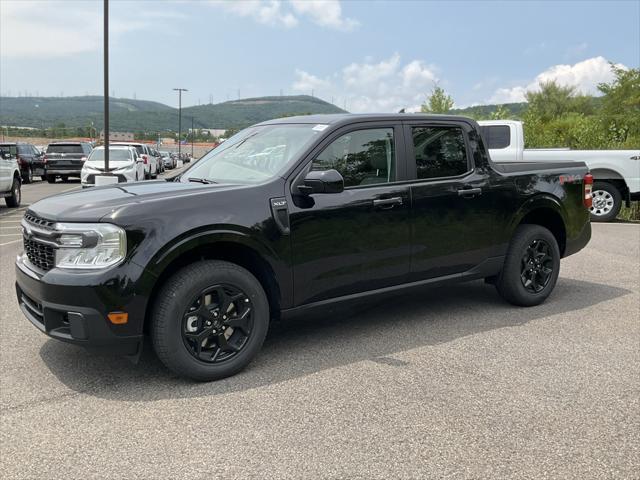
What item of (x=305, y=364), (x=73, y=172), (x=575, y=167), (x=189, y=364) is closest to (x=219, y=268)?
(x=189, y=364)

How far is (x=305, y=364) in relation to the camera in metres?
4.34

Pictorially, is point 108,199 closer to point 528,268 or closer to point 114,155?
point 528,268

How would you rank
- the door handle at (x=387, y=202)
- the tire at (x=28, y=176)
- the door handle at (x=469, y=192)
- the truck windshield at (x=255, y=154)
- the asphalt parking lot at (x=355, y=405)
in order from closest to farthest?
the asphalt parking lot at (x=355, y=405)
the truck windshield at (x=255, y=154)
the door handle at (x=387, y=202)
the door handle at (x=469, y=192)
the tire at (x=28, y=176)

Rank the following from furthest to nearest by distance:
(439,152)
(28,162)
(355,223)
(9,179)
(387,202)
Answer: (28,162) < (9,179) < (439,152) < (387,202) < (355,223)

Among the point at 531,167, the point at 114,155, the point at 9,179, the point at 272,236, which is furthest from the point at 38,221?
the point at 114,155

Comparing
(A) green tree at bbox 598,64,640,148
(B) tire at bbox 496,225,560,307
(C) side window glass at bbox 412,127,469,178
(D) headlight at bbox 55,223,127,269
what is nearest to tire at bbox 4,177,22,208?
(D) headlight at bbox 55,223,127,269

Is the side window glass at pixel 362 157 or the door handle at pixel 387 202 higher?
the side window glass at pixel 362 157

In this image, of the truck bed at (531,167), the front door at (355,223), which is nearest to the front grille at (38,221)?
the front door at (355,223)

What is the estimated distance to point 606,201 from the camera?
1298cm

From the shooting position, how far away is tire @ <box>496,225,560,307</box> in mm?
5656

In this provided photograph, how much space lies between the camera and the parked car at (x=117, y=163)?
21938 millimetres

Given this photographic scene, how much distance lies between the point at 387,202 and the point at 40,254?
248 cm

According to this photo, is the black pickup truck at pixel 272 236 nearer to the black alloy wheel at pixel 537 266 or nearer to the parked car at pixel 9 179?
the black alloy wheel at pixel 537 266

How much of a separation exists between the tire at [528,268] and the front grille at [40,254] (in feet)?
12.7
